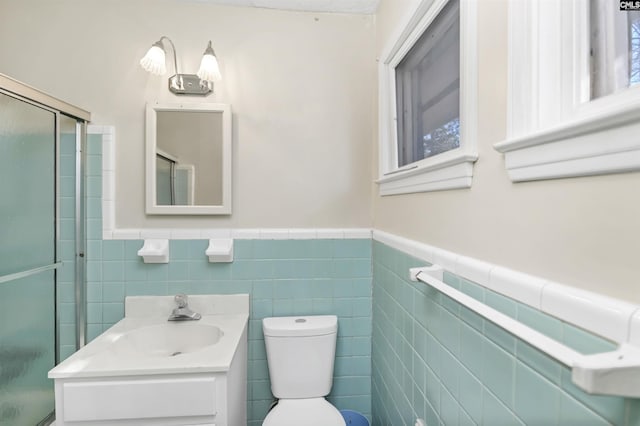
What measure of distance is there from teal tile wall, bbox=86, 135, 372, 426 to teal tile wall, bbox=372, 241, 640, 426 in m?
0.23

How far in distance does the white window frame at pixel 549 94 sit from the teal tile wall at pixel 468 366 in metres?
0.26

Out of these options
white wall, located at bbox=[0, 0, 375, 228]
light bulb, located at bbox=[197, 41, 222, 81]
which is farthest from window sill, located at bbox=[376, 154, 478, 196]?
light bulb, located at bbox=[197, 41, 222, 81]

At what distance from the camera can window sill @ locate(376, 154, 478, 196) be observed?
2.64 feet

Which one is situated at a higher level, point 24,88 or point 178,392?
point 24,88

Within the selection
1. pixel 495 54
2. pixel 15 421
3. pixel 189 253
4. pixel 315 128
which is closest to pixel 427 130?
pixel 495 54

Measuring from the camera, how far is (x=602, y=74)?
0.55 metres

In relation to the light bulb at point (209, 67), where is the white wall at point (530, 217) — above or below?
below

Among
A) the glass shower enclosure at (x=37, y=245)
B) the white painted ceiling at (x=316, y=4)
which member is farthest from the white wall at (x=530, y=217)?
the glass shower enclosure at (x=37, y=245)

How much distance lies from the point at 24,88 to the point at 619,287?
1.89 metres

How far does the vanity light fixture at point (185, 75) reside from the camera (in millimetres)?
1508

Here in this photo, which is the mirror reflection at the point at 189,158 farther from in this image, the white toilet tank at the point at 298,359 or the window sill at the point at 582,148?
the window sill at the point at 582,148

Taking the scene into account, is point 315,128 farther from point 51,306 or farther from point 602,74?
point 51,306

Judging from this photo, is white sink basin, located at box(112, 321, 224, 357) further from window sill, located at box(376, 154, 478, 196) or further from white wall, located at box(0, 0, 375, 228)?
window sill, located at box(376, 154, 478, 196)

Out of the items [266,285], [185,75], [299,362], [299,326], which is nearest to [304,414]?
[299,362]
